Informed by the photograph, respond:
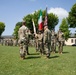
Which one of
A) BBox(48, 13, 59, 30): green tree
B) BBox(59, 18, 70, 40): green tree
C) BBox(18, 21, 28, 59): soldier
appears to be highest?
BBox(48, 13, 59, 30): green tree

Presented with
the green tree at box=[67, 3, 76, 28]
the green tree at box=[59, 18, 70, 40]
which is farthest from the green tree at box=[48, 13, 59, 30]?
the green tree at box=[67, 3, 76, 28]

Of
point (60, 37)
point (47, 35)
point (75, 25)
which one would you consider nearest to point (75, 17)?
point (75, 25)

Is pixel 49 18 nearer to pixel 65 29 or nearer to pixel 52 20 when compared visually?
pixel 52 20

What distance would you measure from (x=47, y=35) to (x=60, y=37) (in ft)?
18.5

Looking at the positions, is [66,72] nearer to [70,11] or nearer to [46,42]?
[46,42]

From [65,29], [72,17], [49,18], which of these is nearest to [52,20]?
[49,18]

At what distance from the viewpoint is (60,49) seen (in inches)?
861

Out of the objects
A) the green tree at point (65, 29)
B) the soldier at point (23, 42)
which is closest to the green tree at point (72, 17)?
the green tree at point (65, 29)

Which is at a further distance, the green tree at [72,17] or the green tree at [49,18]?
the green tree at [49,18]

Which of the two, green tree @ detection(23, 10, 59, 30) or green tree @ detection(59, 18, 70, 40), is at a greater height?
green tree @ detection(23, 10, 59, 30)

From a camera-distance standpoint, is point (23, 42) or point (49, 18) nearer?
point (23, 42)

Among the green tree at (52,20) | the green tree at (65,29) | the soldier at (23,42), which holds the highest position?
the green tree at (52,20)

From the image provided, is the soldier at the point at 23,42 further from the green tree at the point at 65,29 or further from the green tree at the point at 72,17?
the green tree at the point at 65,29

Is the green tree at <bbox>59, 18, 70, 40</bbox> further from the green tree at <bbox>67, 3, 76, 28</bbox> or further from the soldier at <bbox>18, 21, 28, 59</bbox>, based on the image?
the soldier at <bbox>18, 21, 28, 59</bbox>
